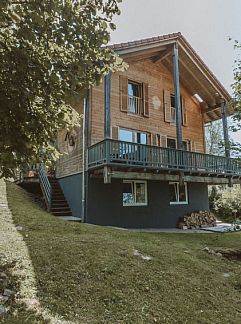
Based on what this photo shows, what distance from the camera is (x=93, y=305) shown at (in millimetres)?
3521

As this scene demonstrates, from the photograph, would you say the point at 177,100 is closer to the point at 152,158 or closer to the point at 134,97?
the point at 134,97

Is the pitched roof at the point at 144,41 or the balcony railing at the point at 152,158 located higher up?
the pitched roof at the point at 144,41

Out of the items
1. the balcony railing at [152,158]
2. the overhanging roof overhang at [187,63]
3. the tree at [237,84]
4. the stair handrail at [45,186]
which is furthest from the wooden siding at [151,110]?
the tree at [237,84]

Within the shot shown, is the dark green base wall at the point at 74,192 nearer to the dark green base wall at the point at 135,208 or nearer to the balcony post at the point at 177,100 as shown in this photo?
the dark green base wall at the point at 135,208

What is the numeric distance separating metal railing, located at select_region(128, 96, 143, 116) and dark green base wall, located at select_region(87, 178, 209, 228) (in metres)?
3.65

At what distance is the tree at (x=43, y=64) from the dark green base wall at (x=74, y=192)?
712 centimetres

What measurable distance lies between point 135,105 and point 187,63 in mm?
4214

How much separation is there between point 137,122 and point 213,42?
18.0 feet

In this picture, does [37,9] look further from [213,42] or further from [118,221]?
[213,42]

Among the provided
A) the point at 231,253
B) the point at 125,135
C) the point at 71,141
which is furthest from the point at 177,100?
the point at 231,253

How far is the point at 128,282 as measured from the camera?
4.24 m

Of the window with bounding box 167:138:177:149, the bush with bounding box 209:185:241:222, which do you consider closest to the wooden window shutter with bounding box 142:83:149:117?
the window with bounding box 167:138:177:149

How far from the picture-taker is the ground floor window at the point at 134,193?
11886mm

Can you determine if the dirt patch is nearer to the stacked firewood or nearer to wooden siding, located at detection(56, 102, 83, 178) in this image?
the stacked firewood
